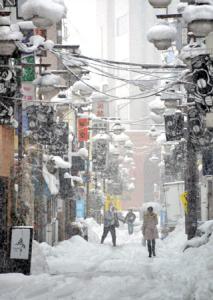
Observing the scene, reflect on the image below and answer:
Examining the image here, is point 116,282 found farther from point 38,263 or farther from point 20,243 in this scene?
point 38,263

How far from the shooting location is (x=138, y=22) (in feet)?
383

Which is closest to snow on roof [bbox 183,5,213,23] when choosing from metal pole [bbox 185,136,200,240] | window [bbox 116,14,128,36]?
metal pole [bbox 185,136,200,240]

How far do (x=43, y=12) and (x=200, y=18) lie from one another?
2.68m

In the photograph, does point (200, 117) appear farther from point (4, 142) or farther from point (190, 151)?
point (4, 142)

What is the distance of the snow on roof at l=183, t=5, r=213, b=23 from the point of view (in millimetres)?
14195

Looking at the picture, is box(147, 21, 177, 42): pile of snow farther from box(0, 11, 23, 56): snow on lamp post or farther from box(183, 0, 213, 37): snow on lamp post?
box(0, 11, 23, 56): snow on lamp post

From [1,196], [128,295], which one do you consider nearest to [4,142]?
[1,196]

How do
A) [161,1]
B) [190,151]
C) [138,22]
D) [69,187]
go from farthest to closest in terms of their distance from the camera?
1. [138,22]
2. [69,187]
3. [190,151]
4. [161,1]

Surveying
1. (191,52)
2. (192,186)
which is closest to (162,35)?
(191,52)

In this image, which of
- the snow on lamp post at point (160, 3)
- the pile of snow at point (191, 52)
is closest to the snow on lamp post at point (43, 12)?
the snow on lamp post at point (160, 3)

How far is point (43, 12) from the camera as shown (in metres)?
13.7

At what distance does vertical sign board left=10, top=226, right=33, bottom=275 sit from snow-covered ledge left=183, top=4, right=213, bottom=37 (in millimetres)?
7046

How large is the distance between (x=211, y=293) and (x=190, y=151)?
44.5 ft

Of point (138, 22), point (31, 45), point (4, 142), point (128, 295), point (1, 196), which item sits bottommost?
point (128, 295)
